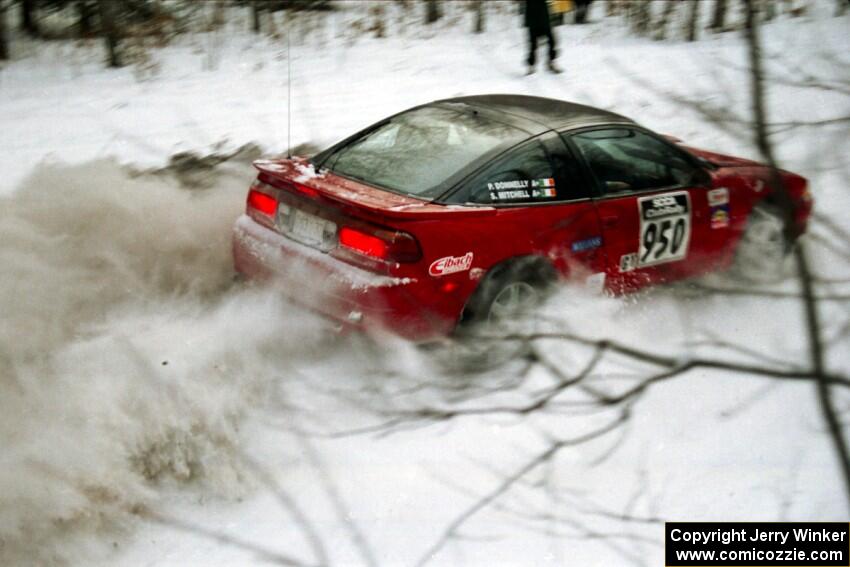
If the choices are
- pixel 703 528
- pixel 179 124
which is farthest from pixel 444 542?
pixel 179 124

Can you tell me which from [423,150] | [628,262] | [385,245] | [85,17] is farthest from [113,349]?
[85,17]

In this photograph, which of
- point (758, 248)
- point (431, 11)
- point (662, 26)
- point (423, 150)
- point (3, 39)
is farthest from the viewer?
point (431, 11)

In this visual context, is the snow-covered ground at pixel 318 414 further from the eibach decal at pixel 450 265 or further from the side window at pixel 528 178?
the side window at pixel 528 178

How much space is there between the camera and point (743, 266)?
245 inches

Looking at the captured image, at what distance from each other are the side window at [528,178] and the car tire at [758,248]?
1.54 metres

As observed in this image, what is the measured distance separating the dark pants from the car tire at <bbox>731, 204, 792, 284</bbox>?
20.1 ft

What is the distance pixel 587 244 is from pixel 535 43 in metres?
7.34

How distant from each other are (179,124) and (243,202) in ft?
11.2

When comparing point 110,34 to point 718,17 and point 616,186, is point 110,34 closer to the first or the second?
point 718,17

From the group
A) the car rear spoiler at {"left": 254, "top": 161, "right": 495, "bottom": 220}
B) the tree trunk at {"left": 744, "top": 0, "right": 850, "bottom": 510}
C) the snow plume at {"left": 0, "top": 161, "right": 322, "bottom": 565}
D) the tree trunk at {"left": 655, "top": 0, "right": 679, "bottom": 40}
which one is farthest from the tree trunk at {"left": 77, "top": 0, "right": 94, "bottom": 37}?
the tree trunk at {"left": 744, "top": 0, "right": 850, "bottom": 510}

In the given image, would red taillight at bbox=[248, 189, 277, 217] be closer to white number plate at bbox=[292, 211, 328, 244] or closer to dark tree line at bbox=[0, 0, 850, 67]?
white number plate at bbox=[292, 211, 328, 244]

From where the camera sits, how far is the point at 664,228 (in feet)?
18.2

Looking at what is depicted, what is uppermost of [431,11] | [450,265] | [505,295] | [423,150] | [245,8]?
[423,150]

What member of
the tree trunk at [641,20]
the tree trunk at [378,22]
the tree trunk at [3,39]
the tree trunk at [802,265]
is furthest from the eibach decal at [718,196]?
the tree trunk at [3,39]
